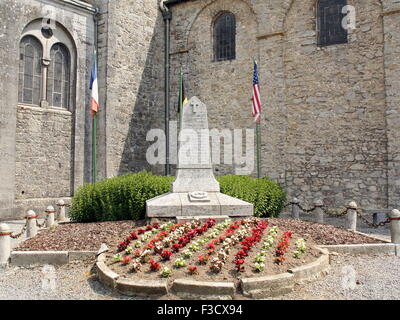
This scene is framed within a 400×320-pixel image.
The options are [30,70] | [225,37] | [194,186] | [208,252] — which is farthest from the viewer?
[225,37]

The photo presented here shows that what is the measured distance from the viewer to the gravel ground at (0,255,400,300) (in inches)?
176

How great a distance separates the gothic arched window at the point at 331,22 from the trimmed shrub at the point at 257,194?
591 cm

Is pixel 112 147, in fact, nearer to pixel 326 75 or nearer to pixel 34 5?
pixel 34 5

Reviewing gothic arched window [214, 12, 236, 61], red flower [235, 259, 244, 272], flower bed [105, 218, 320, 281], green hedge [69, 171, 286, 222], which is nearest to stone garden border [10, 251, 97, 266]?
flower bed [105, 218, 320, 281]

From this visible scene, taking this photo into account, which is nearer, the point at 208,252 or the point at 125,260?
the point at 125,260

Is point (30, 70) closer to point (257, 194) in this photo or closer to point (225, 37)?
point (225, 37)

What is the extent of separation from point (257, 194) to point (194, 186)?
2287 mm

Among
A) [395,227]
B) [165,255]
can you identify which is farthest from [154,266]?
[395,227]

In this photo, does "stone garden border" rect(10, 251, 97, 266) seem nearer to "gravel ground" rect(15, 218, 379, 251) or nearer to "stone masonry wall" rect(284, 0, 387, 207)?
"gravel ground" rect(15, 218, 379, 251)

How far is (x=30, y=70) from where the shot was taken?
1173 centimetres

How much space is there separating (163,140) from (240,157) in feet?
12.2

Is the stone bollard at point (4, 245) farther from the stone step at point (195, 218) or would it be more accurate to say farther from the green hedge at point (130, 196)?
the stone step at point (195, 218)

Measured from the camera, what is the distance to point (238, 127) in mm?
13727

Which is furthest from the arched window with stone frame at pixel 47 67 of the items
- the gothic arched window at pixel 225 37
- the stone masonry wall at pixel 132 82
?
the gothic arched window at pixel 225 37
